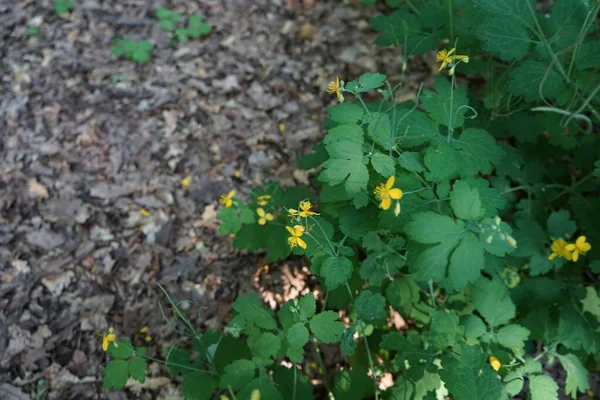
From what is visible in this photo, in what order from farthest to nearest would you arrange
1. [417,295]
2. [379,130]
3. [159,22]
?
[159,22] → [417,295] → [379,130]

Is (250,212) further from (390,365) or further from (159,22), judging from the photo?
(159,22)

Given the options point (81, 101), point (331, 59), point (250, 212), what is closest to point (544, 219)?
point (250, 212)

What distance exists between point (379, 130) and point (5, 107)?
287 centimetres

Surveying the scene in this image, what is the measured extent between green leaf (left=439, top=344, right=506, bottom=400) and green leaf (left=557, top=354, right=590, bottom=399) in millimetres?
558

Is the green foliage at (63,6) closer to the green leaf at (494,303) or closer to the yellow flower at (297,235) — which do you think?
the yellow flower at (297,235)

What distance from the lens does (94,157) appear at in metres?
3.12

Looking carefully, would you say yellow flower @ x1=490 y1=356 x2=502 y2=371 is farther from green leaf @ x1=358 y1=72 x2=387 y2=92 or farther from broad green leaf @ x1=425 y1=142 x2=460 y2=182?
green leaf @ x1=358 y1=72 x2=387 y2=92

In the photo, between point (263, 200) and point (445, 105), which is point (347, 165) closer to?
point (445, 105)

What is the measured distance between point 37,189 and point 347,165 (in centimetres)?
225

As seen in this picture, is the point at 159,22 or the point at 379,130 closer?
the point at 379,130

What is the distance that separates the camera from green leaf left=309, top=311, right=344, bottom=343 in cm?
171

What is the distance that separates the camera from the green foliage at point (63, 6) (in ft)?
12.5

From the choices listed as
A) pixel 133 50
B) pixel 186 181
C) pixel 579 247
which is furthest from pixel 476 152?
pixel 133 50

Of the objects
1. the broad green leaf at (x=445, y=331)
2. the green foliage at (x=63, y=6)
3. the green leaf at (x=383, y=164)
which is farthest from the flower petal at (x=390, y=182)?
the green foliage at (x=63, y=6)
